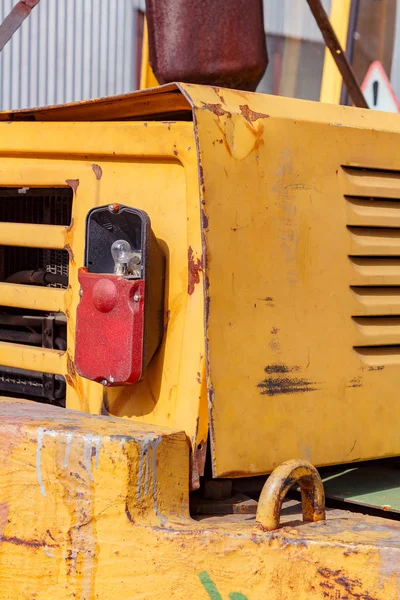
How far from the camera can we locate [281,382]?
1762 millimetres

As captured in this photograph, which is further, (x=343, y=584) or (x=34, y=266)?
(x=34, y=266)

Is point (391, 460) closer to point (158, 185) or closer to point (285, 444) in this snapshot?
point (285, 444)

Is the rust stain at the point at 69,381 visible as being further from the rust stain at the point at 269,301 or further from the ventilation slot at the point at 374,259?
the ventilation slot at the point at 374,259

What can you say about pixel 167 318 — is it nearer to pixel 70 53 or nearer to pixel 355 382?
pixel 355 382

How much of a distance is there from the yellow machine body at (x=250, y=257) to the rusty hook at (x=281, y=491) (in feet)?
0.42

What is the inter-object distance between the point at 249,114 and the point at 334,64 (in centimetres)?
202

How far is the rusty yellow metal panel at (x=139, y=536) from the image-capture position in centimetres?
149

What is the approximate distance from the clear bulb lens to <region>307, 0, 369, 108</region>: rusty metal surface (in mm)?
1742

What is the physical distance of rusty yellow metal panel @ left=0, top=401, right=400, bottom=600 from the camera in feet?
4.90

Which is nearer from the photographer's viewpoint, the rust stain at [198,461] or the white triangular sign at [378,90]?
the rust stain at [198,461]

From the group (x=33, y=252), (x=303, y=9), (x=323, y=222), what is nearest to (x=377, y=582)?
(x=323, y=222)

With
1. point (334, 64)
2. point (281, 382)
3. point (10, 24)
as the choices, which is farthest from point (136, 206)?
point (334, 64)

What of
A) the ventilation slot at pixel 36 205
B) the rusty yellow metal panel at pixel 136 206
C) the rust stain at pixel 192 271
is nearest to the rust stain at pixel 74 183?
the rusty yellow metal panel at pixel 136 206

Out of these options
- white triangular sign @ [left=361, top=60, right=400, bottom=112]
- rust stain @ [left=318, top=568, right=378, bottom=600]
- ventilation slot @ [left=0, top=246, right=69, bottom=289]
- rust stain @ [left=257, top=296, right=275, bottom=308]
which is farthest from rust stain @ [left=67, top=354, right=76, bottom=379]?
white triangular sign @ [left=361, top=60, right=400, bottom=112]
